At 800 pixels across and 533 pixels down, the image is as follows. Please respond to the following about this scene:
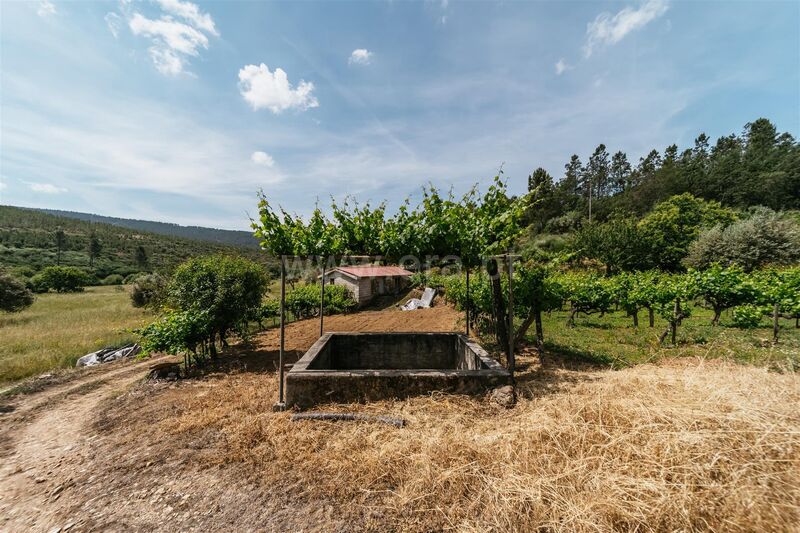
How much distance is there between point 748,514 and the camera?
215 cm

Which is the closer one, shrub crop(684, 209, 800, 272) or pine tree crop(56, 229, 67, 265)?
shrub crop(684, 209, 800, 272)

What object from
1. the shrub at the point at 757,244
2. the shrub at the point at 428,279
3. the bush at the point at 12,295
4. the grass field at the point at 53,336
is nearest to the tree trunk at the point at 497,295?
the grass field at the point at 53,336

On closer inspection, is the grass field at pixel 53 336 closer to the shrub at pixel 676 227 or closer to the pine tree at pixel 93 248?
the shrub at pixel 676 227

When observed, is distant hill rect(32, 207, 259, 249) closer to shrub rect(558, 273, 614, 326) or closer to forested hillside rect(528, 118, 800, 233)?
forested hillside rect(528, 118, 800, 233)

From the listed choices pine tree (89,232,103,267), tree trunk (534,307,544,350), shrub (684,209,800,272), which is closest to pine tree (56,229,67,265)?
pine tree (89,232,103,267)

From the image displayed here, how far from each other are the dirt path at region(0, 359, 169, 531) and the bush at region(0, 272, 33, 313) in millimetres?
18855

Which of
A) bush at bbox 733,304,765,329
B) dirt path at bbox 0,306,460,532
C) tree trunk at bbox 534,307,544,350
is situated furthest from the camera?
bush at bbox 733,304,765,329

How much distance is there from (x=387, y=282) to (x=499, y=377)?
876 inches

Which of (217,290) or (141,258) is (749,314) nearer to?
(217,290)

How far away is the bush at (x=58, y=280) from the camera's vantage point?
3223 centimetres

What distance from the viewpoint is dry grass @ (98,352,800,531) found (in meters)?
2.34

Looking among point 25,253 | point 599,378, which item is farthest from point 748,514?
point 25,253

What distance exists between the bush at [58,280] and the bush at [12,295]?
19.6 metres

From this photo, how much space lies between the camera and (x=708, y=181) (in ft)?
141
